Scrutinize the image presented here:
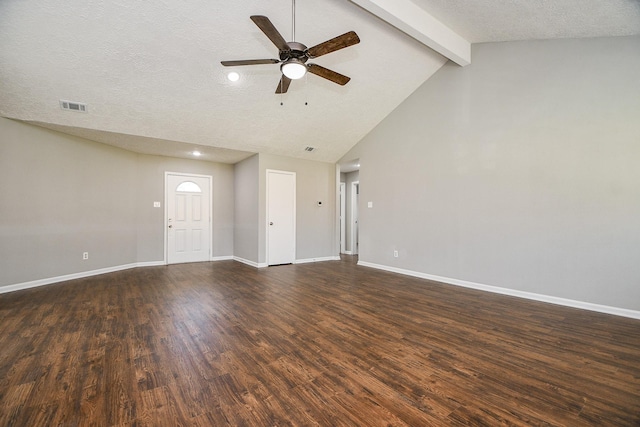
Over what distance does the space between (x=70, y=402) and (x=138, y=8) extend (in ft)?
11.8

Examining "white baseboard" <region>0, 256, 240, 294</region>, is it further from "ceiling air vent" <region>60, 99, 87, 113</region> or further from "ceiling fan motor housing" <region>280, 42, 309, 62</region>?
"ceiling fan motor housing" <region>280, 42, 309, 62</region>

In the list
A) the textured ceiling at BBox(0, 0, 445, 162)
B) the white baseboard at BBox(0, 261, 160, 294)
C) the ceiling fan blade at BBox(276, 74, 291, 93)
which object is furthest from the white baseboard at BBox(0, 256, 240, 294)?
the ceiling fan blade at BBox(276, 74, 291, 93)

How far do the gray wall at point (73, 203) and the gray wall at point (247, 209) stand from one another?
62cm

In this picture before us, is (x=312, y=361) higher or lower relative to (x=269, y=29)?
lower

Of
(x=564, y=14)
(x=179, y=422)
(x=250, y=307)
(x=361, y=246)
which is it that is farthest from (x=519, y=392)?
(x=361, y=246)

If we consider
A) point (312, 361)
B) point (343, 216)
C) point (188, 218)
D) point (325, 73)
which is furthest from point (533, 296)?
point (188, 218)

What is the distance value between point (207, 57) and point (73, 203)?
3.77 metres

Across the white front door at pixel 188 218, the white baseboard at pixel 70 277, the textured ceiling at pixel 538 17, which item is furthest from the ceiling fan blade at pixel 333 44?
the white baseboard at pixel 70 277

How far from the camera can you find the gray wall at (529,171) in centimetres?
323

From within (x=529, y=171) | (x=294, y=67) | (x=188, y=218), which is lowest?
(x=188, y=218)

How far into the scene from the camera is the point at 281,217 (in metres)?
6.40

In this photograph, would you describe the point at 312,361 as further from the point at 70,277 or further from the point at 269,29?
the point at 70,277

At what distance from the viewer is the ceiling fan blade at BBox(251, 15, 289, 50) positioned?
232 cm

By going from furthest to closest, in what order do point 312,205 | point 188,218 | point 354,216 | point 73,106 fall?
point 354,216
point 312,205
point 188,218
point 73,106
